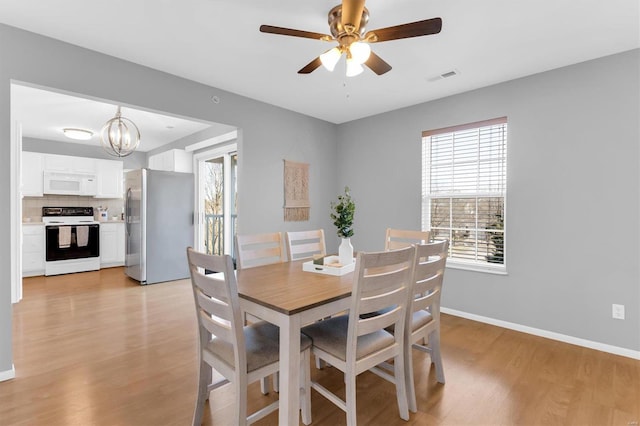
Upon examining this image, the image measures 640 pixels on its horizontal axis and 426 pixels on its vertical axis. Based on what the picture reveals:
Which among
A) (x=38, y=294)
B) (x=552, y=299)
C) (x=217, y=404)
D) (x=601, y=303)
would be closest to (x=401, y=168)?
(x=552, y=299)

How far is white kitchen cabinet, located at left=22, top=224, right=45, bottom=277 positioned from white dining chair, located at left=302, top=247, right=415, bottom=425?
6023 mm

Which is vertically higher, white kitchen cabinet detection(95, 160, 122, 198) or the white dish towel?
white kitchen cabinet detection(95, 160, 122, 198)

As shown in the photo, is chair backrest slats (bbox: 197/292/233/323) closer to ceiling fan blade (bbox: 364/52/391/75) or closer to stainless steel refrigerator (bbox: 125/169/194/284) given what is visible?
ceiling fan blade (bbox: 364/52/391/75)

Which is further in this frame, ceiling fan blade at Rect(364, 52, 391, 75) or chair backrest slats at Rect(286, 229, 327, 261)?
chair backrest slats at Rect(286, 229, 327, 261)

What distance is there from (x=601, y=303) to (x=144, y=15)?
425 cm

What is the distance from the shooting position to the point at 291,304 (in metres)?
1.40

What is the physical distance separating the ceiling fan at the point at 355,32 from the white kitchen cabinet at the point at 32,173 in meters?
6.04

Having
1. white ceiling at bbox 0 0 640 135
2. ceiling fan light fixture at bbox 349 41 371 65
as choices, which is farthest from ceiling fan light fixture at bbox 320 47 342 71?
white ceiling at bbox 0 0 640 135

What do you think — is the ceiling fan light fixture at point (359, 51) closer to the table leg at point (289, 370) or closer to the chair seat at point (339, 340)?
the table leg at point (289, 370)

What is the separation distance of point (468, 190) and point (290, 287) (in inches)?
104

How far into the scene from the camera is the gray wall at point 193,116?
7.15 feet

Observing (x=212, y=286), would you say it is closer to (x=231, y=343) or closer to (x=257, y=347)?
(x=231, y=343)

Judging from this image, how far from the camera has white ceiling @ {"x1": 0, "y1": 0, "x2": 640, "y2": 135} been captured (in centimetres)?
199

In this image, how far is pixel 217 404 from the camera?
1902 mm
